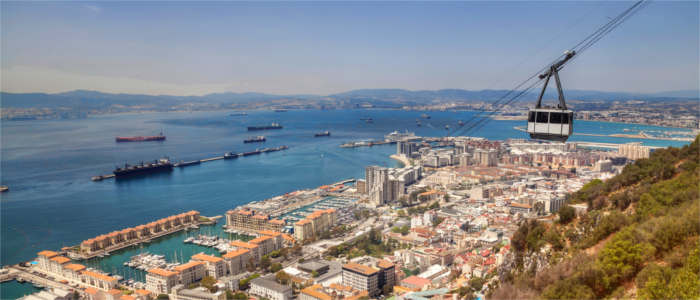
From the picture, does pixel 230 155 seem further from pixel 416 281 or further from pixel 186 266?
pixel 416 281

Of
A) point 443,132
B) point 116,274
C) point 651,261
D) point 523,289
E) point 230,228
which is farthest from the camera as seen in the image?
point 443,132

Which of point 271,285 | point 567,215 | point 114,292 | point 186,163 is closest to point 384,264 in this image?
point 271,285

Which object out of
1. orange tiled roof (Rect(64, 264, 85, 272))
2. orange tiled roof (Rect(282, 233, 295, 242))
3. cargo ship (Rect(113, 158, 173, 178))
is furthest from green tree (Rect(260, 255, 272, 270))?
cargo ship (Rect(113, 158, 173, 178))

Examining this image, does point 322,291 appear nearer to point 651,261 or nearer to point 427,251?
point 427,251

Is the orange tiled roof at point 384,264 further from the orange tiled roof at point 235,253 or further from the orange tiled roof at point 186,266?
the orange tiled roof at point 186,266

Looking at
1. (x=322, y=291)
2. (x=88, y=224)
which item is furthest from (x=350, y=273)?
(x=88, y=224)

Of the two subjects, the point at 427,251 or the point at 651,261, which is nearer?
the point at 651,261
